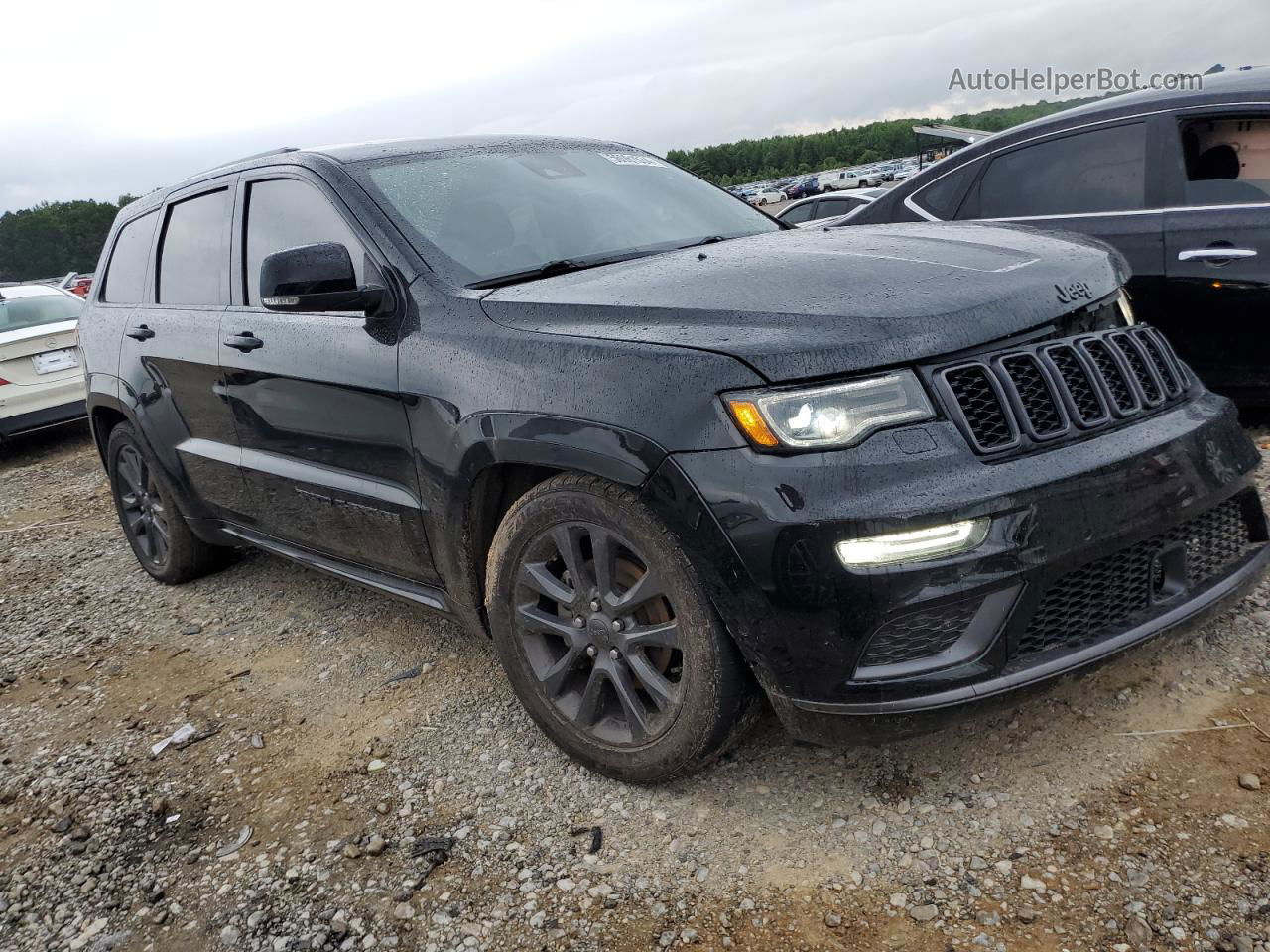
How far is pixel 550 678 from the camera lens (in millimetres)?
2668

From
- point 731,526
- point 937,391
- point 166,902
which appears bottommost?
point 166,902

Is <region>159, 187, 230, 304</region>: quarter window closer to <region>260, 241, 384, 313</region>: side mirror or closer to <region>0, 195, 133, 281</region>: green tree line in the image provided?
<region>260, 241, 384, 313</region>: side mirror

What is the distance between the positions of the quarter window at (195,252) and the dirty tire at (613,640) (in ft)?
5.99

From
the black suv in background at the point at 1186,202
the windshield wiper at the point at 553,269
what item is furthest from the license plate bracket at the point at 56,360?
the black suv in background at the point at 1186,202

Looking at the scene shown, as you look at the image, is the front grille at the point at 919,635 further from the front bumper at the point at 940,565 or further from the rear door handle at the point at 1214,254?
the rear door handle at the point at 1214,254

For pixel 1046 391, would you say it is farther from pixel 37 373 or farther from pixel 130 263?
pixel 37 373

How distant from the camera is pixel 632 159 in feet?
12.7

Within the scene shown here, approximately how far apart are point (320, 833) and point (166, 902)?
0.38m

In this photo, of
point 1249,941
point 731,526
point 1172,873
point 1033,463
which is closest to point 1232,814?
point 1172,873

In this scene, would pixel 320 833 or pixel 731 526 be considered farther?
pixel 320 833

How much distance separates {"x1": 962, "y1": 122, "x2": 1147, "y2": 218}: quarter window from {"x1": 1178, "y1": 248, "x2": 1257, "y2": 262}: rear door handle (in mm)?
305

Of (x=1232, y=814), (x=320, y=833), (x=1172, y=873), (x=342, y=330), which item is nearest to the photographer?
(x=1172, y=873)

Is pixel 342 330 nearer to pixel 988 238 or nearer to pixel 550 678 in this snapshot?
pixel 550 678

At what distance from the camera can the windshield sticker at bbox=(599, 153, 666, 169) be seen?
3.76 meters
